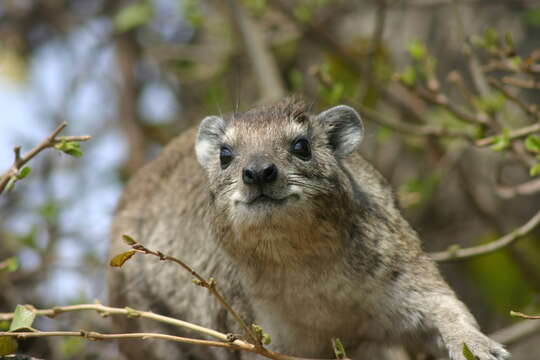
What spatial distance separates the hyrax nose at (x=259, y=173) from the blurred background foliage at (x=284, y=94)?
5.82ft

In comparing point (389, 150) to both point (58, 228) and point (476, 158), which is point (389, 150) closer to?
point (476, 158)

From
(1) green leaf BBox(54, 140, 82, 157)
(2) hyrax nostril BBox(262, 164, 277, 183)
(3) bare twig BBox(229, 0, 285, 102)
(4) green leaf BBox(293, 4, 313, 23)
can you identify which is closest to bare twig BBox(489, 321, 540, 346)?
(2) hyrax nostril BBox(262, 164, 277, 183)

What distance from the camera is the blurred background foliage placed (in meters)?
7.10

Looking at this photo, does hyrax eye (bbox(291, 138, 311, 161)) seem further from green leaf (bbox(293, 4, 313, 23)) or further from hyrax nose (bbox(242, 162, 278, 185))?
green leaf (bbox(293, 4, 313, 23))

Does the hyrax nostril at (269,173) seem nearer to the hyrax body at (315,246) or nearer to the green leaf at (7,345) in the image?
the hyrax body at (315,246)

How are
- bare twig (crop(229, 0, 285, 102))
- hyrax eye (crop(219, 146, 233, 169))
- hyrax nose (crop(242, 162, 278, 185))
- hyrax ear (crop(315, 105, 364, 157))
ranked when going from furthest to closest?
bare twig (crop(229, 0, 285, 102)) → hyrax ear (crop(315, 105, 364, 157)) → hyrax eye (crop(219, 146, 233, 169)) → hyrax nose (crop(242, 162, 278, 185))

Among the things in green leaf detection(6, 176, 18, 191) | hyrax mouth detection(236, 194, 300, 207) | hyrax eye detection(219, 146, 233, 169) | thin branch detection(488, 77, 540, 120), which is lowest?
hyrax mouth detection(236, 194, 300, 207)

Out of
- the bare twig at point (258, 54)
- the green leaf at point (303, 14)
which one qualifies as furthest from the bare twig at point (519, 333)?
the green leaf at point (303, 14)

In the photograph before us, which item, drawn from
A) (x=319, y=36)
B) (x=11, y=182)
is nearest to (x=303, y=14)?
(x=319, y=36)

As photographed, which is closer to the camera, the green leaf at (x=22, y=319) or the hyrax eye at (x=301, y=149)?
the green leaf at (x=22, y=319)

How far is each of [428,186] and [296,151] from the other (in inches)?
100

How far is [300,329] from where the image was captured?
4.70m

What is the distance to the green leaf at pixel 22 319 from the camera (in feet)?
11.6

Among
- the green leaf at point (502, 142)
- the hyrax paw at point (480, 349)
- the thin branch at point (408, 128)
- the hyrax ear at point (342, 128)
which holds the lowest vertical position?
the hyrax paw at point (480, 349)
